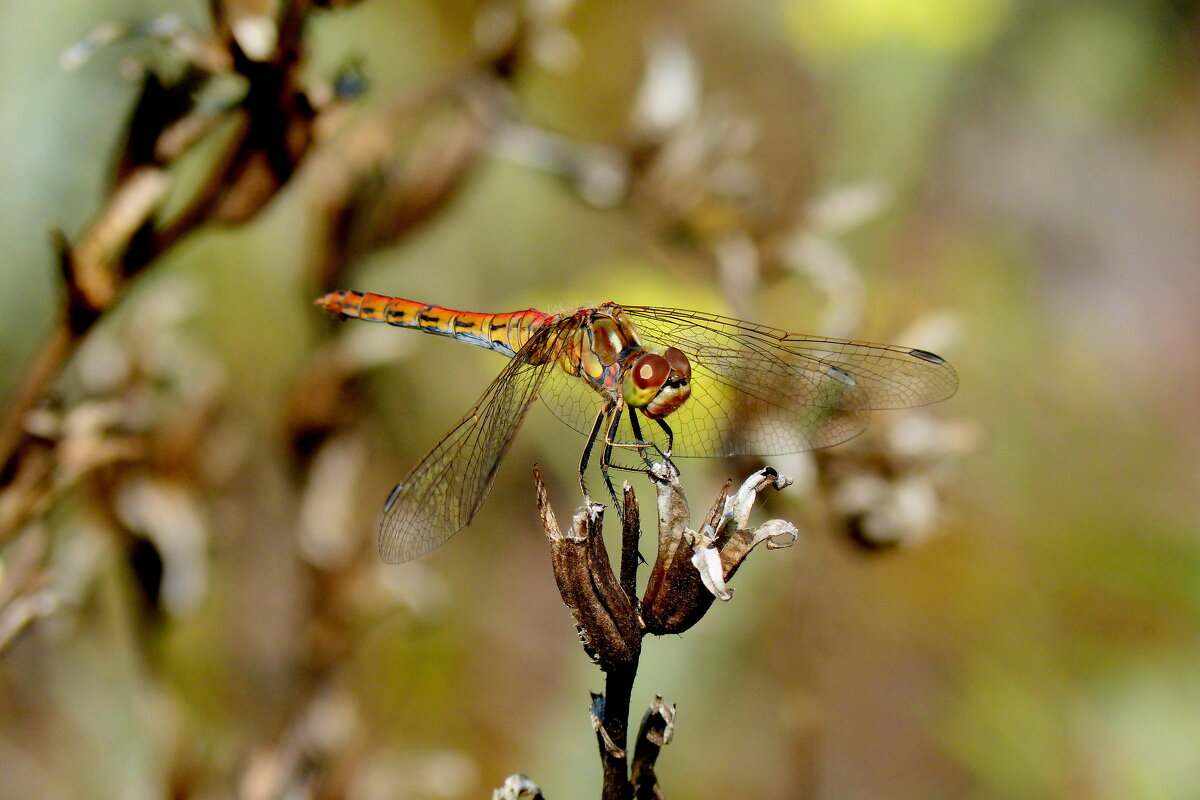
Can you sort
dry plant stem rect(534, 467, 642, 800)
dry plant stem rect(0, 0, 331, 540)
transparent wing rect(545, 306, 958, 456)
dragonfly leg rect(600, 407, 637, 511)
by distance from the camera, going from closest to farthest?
dry plant stem rect(534, 467, 642, 800) < dry plant stem rect(0, 0, 331, 540) < dragonfly leg rect(600, 407, 637, 511) < transparent wing rect(545, 306, 958, 456)

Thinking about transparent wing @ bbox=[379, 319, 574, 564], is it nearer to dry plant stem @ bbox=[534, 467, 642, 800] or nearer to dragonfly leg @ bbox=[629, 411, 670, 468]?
dragonfly leg @ bbox=[629, 411, 670, 468]

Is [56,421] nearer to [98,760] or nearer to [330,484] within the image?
[330,484]

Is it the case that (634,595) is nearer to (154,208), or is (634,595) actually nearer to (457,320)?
(154,208)

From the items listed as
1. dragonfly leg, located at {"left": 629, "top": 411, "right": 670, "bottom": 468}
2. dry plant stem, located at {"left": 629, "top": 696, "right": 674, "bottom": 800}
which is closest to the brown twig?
dry plant stem, located at {"left": 629, "top": 696, "right": 674, "bottom": 800}

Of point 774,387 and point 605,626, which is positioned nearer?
point 605,626

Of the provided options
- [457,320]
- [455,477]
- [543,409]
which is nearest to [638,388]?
[455,477]

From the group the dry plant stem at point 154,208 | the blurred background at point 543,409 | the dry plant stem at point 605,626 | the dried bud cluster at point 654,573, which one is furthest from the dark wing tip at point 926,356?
the dry plant stem at point 154,208

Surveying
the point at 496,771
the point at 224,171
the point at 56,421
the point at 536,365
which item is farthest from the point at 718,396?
the point at 496,771
